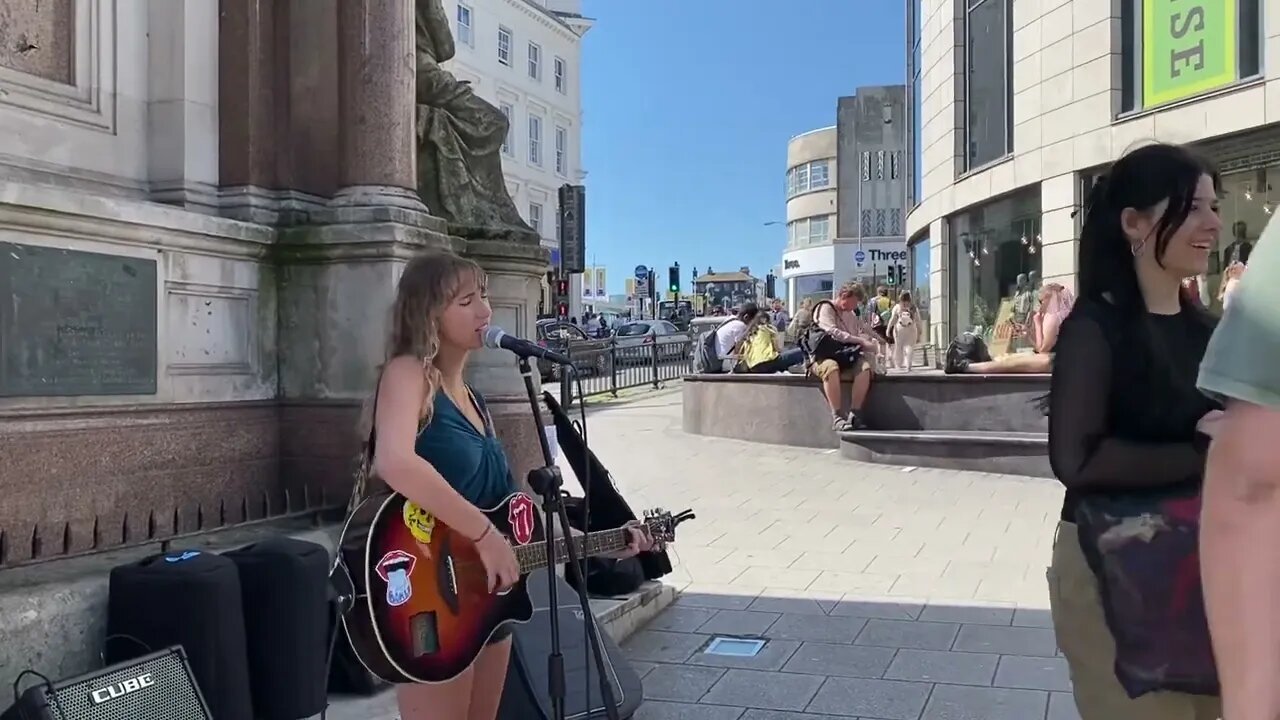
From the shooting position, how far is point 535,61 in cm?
4738

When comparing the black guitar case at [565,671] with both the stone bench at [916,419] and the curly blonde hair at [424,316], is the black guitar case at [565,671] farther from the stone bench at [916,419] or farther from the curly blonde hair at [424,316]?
the stone bench at [916,419]

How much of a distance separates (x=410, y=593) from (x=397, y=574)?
0.06 metres

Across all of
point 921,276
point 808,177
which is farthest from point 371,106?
point 808,177

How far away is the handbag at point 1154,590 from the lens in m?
2.13

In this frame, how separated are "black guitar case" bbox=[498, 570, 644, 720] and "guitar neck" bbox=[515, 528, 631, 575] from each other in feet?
1.19

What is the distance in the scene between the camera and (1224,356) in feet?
4.22

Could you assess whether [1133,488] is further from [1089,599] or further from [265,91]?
[265,91]

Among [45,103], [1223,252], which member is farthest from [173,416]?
[1223,252]

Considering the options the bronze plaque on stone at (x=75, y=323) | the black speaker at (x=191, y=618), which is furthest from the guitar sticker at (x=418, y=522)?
Answer: the bronze plaque on stone at (x=75, y=323)

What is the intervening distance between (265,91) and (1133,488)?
4303 mm

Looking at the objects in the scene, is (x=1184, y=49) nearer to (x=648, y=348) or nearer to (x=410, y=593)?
(x=648, y=348)

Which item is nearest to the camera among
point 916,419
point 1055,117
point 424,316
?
point 424,316

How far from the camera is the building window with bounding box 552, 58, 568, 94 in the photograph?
161 ft

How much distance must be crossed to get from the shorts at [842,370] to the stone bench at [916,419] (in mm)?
231
